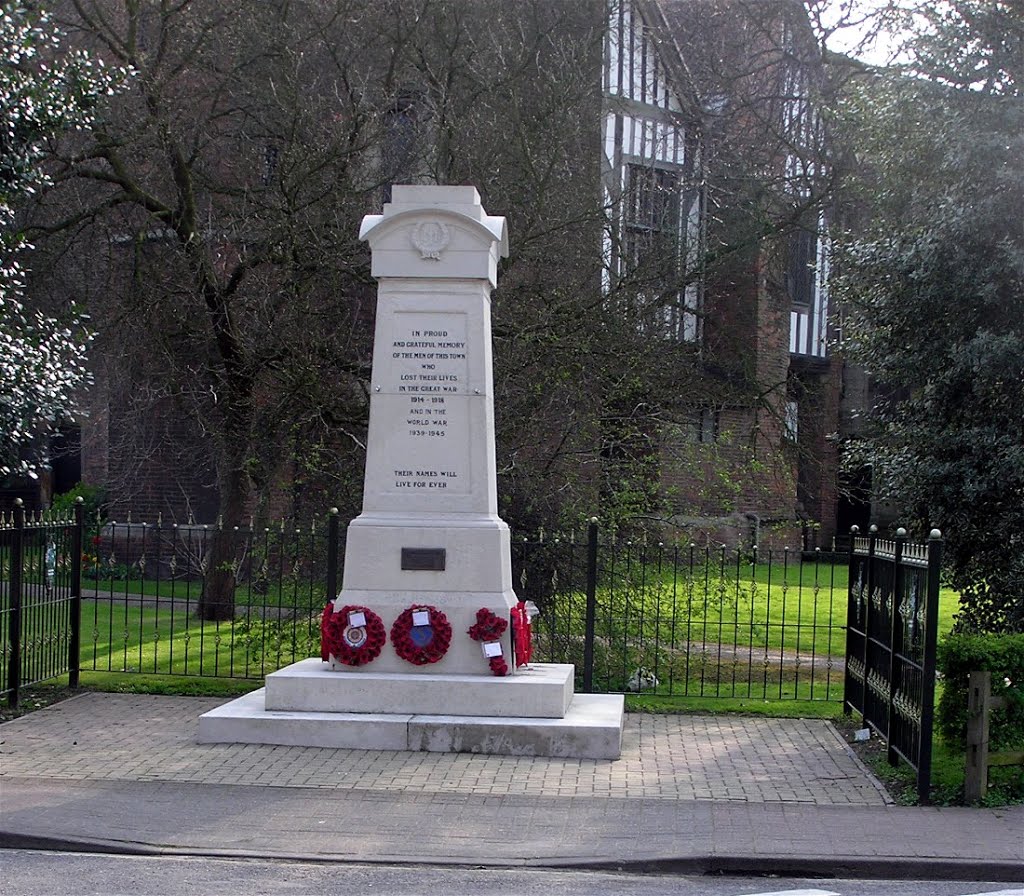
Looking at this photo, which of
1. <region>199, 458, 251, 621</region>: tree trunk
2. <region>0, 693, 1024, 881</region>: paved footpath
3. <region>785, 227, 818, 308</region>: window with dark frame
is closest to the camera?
<region>0, 693, 1024, 881</region>: paved footpath

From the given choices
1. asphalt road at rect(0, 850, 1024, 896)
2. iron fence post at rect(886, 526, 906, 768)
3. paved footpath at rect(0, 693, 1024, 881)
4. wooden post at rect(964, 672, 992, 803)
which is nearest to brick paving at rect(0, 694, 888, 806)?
paved footpath at rect(0, 693, 1024, 881)

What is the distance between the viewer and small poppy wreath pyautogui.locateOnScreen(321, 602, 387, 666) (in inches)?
412

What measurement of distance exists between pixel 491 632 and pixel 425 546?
871 millimetres

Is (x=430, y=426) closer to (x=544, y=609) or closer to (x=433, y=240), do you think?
(x=433, y=240)

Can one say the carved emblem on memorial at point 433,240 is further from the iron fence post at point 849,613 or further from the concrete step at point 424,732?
the iron fence post at point 849,613

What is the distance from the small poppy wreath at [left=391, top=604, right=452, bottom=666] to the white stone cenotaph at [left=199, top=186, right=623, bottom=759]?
1cm

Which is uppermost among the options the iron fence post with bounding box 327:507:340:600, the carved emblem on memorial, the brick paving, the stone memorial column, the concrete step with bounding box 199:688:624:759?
the carved emblem on memorial

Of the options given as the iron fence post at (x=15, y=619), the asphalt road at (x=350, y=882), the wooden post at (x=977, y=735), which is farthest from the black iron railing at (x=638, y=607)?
the asphalt road at (x=350, y=882)

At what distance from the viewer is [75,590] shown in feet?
41.9

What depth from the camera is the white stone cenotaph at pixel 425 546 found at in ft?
33.6

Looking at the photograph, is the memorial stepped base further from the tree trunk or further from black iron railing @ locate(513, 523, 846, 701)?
the tree trunk

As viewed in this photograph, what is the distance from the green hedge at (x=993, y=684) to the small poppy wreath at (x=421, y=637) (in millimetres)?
3756

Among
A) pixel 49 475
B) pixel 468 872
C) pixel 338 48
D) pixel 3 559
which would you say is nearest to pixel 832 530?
pixel 49 475

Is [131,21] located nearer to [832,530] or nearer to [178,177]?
[178,177]
